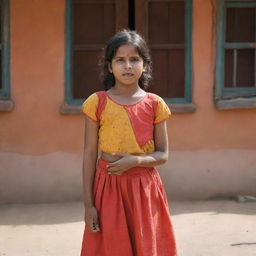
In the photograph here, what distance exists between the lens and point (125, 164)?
294 centimetres

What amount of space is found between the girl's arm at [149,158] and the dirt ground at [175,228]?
1.62 meters

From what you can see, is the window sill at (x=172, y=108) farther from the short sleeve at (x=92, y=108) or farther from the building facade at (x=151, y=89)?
the short sleeve at (x=92, y=108)

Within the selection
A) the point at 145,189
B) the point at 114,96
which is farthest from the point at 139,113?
the point at 145,189

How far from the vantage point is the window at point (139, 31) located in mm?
6078

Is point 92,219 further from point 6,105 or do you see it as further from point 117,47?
point 6,105

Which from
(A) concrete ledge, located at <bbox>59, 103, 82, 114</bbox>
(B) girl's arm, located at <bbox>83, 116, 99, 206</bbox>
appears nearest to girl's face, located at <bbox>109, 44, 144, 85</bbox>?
(B) girl's arm, located at <bbox>83, 116, 99, 206</bbox>

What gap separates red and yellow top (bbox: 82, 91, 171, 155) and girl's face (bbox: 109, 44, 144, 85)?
12cm

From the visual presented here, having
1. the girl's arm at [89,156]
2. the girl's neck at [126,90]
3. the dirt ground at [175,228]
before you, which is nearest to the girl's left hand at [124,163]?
the girl's arm at [89,156]

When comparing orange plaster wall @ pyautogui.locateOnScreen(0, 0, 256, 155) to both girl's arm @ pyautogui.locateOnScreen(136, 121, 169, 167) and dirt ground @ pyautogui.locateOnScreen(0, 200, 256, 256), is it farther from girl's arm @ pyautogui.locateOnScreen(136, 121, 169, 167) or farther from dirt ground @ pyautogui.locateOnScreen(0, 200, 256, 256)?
girl's arm @ pyautogui.locateOnScreen(136, 121, 169, 167)

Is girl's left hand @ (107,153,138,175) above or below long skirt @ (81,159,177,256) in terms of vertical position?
above

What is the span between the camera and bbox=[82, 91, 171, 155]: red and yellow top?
3018 millimetres

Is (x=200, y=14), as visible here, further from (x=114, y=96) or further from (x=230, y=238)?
(x=114, y=96)

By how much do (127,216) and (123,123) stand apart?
1.52 ft

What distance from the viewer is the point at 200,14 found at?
6055mm
